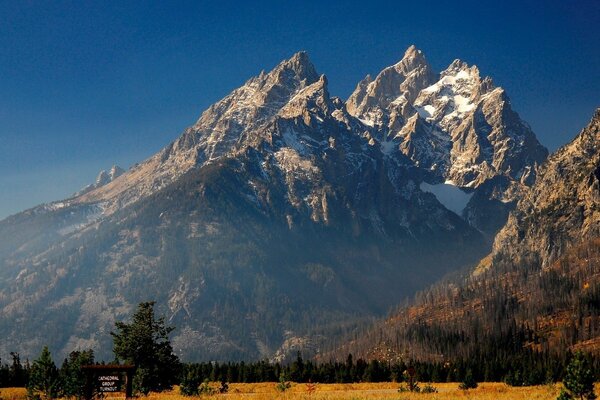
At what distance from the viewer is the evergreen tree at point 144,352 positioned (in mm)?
72125

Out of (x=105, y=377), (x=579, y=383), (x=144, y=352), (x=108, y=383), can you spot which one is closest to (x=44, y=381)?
(x=144, y=352)

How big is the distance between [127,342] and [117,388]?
72.2 ft

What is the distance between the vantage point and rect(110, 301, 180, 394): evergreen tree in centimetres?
7212

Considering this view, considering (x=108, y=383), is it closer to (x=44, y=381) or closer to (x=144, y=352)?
(x=144, y=352)

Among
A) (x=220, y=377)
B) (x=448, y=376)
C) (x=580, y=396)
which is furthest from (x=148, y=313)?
(x=448, y=376)

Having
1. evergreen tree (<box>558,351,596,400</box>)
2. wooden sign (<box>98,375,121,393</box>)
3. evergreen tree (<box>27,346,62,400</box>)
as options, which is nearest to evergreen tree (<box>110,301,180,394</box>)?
evergreen tree (<box>27,346,62,400</box>)

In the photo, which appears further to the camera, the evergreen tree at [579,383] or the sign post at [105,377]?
the evergreen tree at [579,383]

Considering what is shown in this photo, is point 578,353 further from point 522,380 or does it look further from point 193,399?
point 522,380

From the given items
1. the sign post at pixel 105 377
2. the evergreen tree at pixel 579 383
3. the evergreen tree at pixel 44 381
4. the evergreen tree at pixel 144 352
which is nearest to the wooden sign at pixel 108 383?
the sign post at pixel 105 377

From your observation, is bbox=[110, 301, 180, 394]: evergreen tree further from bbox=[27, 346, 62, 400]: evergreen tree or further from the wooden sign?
the wooden sign

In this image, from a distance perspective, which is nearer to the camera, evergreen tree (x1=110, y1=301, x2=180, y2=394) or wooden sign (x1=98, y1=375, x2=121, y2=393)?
wooden sign (x1=98, y1=375, x2=121, y2=393)

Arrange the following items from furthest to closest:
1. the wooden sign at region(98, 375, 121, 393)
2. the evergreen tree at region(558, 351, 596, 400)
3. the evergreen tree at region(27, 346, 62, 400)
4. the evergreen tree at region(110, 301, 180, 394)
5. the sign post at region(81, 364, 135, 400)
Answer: the evergreen tree at region(27, 346, 62, 400), the evergreen tree at region(110, 301, 180, 394), the evergreen tree at region(558, 351, 596, 400), the sign post at region(81, 364, 135, 400), the wooden sign at region(98, 375, 121, 393)

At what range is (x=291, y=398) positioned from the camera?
56875mm

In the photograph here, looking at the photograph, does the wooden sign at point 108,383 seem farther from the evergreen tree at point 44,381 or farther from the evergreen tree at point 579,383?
the evergreen tree at point 579,383
